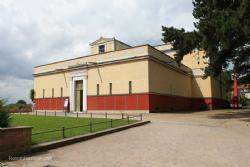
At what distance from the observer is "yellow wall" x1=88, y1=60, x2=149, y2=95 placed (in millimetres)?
31422

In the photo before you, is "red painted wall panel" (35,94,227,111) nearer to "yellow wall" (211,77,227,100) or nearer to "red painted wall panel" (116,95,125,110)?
"red painted wall panel" (116,95,125,110)

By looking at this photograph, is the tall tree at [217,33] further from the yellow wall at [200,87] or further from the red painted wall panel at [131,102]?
the yellow wall at [200,87]

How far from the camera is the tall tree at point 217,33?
19.8 metres

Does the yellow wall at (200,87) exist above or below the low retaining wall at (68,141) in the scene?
above

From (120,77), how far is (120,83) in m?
0.72

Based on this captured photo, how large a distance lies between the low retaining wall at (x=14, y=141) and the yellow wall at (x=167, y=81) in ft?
76.4

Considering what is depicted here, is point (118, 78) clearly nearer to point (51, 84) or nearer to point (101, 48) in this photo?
point (51, 84)

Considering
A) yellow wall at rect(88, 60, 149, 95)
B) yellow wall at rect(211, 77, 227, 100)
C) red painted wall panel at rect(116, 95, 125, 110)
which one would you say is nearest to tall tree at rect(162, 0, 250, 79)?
yellow wall at rect(88, 60, 149, 95)

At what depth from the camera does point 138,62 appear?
32.0 m

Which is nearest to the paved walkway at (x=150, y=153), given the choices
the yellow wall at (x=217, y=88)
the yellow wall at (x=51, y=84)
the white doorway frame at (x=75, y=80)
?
the white doorway frame at (x=75, y=80)

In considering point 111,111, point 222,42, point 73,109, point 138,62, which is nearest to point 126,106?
point 111,111

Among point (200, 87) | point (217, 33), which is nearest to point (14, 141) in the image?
point (217, 33)

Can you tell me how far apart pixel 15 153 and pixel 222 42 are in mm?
17856

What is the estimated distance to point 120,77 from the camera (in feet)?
109
